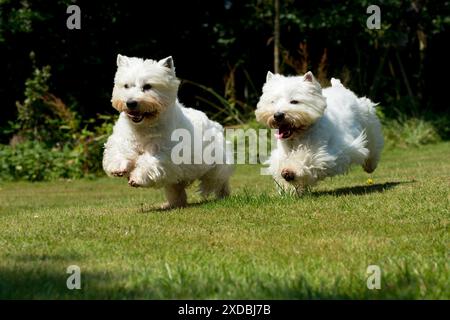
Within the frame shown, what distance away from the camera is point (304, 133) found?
8.67 metres

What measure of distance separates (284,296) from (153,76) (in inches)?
168

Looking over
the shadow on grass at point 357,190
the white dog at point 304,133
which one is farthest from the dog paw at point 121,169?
the shadow on grass at point 357,190

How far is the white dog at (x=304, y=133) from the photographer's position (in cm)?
837

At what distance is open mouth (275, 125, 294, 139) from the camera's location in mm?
8516

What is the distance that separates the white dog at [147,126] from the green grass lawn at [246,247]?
43 centimetres

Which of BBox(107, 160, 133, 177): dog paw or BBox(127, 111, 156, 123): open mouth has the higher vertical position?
BBox(127, 111, 156, 123): open mouth

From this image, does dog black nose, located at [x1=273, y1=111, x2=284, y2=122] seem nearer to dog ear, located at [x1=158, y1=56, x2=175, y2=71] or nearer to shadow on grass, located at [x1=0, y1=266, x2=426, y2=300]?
dog ear, located at [x1=158, y1=56, x2=175, y2=71]

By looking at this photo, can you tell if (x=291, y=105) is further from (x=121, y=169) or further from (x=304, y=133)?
(x=121, y=169)

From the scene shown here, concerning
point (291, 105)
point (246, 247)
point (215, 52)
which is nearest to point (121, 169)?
point (291, 105)

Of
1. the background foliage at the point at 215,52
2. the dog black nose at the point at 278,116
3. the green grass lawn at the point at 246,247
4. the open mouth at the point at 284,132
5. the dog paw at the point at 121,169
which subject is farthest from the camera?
the background foliage at the point at 215,52

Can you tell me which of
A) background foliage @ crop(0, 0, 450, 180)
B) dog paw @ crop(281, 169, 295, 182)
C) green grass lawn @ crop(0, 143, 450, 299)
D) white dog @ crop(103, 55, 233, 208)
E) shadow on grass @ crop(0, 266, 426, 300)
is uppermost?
background foliage @ crop(0, 0, 450, 180)

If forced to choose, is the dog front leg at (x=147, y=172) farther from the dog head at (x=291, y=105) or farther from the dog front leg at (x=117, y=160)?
the dog head at (x=291, y=105)

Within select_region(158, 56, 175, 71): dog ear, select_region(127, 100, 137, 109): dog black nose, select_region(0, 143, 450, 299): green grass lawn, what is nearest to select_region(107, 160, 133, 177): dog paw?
select_region(0, 143, 450, 299): green grass lawn
